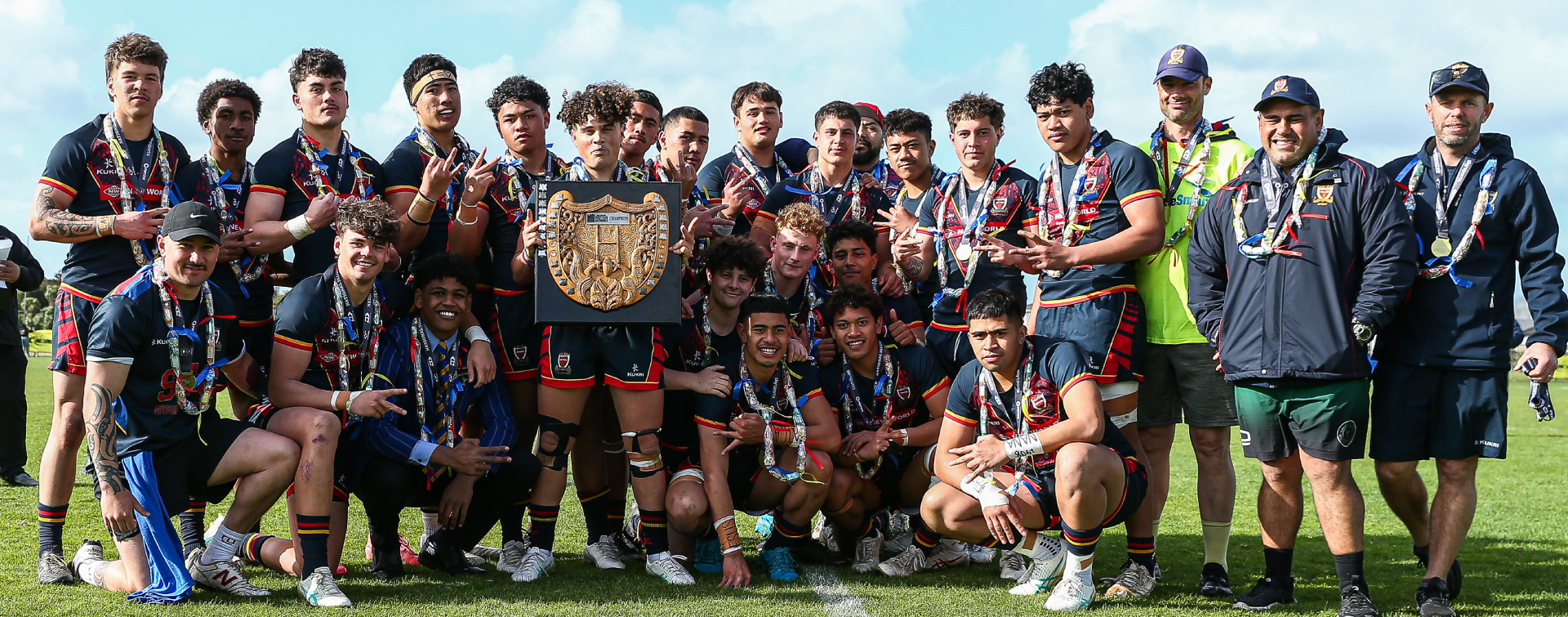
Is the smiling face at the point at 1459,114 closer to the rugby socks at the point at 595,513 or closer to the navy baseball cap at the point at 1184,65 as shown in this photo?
the navy baseball cap at the point at 1184,65

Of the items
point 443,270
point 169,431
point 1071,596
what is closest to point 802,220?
point 443,270

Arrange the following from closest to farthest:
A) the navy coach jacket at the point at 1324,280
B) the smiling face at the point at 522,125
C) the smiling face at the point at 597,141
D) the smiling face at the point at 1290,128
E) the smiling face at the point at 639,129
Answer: the navy coach jacket at the point at 1324,280 → the smiling face at the point at 1290,128 → the smiling face at the point at 597,141 → the smiling face at the point at 522,125 → the smiling face at the point at 639,129

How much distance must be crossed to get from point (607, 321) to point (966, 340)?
1984 millimetres

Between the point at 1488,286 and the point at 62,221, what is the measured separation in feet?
22.5

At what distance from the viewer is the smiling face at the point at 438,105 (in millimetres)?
6375

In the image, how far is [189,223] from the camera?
515 centimetres

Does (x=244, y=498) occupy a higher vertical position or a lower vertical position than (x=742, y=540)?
higher

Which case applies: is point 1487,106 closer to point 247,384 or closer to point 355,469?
point 355,469

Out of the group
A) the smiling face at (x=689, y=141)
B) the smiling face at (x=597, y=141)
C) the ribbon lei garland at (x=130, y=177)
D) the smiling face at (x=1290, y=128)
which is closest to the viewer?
the smiling face at (x=1290, y=128)

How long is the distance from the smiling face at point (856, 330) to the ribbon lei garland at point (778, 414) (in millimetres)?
351

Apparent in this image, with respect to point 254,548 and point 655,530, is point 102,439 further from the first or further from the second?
point 655,530

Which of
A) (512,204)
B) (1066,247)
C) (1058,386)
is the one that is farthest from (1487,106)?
(512,204)

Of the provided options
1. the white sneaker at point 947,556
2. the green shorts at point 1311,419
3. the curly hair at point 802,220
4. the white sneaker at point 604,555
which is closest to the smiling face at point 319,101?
the curly hair at point 802,220

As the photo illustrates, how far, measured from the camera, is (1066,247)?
555 cm
